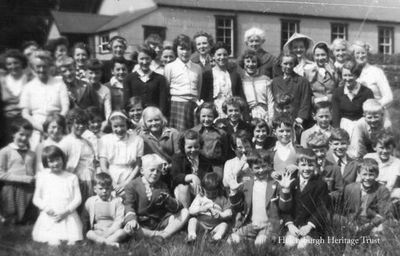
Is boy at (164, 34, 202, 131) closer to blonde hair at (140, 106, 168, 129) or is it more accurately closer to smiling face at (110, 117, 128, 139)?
blonde hair at (140, 106, 168, 129)

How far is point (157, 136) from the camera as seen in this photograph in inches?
219

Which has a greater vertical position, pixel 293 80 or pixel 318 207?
pixel 293 80

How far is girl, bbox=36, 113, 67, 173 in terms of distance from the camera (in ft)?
16.9

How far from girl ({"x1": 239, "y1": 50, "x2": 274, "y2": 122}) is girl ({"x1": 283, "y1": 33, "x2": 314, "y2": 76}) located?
435 mm

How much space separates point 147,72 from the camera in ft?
19.8

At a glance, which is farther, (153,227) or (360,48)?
(360,48)

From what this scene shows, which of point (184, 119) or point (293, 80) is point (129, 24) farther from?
point (293, 80)

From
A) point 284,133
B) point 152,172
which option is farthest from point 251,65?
point 152,172

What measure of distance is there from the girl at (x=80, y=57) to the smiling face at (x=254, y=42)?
1.82 metres

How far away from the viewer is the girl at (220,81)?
20.4 feet

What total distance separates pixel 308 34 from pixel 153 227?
318 cm

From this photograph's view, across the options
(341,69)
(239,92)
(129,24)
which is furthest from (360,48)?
(129,24)

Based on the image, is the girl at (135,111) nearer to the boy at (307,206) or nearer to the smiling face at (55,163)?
the smiling face at (55,163)

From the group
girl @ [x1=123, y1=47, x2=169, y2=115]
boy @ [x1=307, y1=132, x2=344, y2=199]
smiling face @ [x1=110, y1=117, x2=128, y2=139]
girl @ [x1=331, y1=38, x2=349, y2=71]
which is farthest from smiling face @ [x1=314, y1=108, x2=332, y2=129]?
smiling face @ [x1=110, y1=117, x2=128, y2=139]
